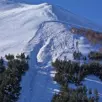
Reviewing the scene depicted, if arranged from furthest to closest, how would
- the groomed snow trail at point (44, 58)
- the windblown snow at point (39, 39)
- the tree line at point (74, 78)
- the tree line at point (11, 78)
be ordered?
1. the windblown snow at point (39, 39)
2. the groomed snow trail at point (44, 58)
3. the tree line at point (11, 78)
4. the tree line at point (74, 78)

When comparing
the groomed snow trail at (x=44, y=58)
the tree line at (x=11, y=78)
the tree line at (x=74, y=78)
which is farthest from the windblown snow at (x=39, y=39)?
the tree line at (x=11, y=78)

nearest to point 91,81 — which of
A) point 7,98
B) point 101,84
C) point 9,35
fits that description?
point 101,84

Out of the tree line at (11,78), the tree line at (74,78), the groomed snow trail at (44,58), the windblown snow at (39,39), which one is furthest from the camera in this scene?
the windblown snow at (39,39)

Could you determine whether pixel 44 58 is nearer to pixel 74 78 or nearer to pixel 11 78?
pixel 74 78

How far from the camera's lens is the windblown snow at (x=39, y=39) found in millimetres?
28016

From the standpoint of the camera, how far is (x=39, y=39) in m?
34.4

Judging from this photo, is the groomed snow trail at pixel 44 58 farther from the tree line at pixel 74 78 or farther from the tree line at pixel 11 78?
the tree line at pixel 11 78

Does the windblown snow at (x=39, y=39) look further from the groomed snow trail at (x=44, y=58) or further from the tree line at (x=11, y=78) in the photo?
the tree line at (x=11, y=78)

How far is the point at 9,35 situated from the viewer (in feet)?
121

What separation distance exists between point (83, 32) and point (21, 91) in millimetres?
10966

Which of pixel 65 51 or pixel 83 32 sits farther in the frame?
pixel 83 32

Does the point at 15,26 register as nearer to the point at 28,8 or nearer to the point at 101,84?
the point at 28,8

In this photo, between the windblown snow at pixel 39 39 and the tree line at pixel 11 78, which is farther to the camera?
the windblown snow at pixel 39 39

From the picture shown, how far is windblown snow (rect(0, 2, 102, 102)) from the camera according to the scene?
91.9 feet
